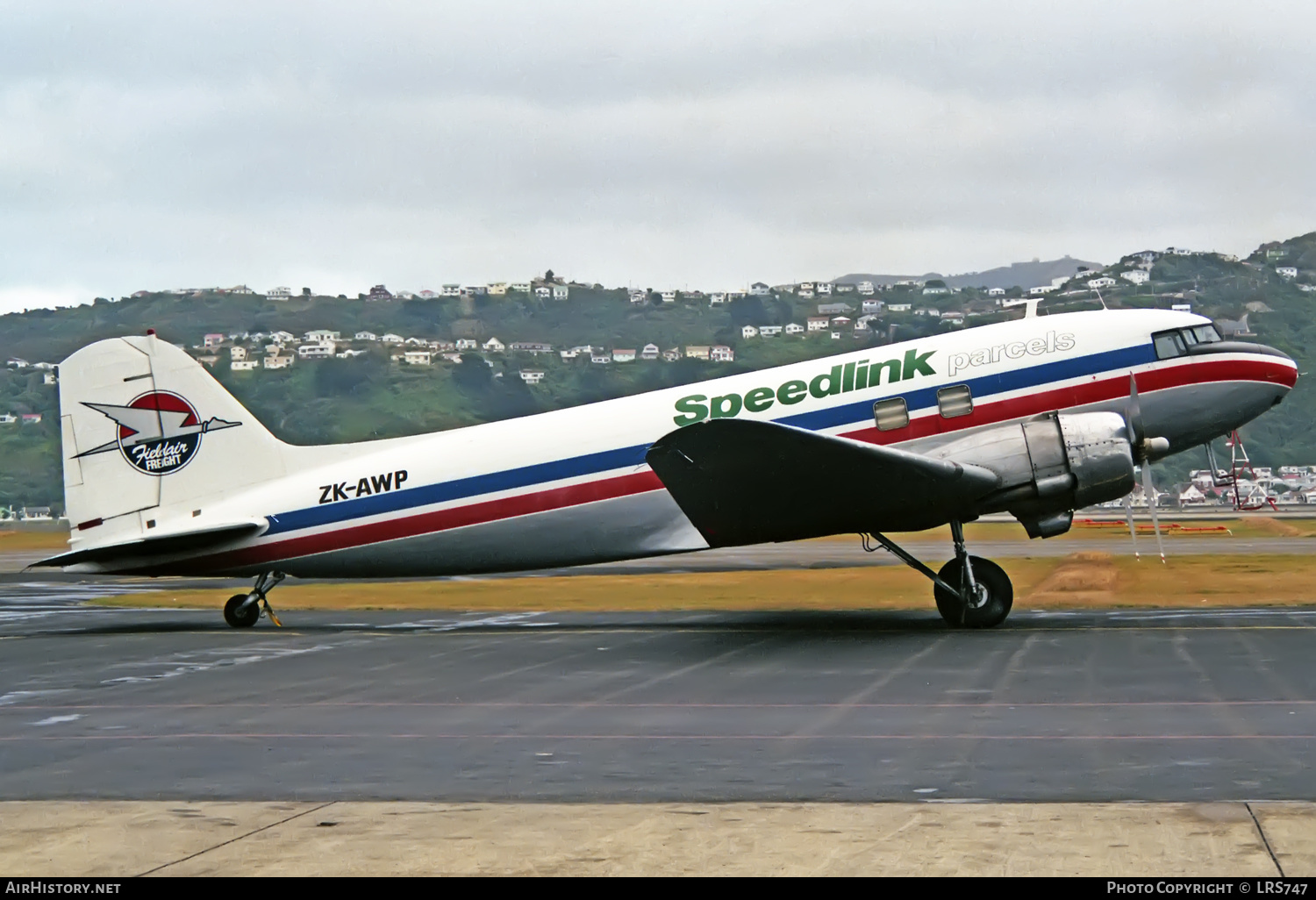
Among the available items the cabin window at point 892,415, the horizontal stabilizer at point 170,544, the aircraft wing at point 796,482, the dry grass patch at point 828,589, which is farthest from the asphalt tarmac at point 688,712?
the cabin window at point 892,415

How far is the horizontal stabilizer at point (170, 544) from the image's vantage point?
76.1ft

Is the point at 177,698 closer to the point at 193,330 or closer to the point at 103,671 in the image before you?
the point at 103,671

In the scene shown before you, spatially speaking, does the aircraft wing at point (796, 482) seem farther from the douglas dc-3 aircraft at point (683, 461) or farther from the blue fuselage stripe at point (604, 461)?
the blue fuselage stripe at point (604, 461)

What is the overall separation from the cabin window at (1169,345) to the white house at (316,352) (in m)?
64.7

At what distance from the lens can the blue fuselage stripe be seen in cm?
2067

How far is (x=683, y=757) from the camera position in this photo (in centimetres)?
1086

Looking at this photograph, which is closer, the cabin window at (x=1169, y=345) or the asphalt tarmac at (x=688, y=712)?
the asphalt tarmac at (x=688, y=712)

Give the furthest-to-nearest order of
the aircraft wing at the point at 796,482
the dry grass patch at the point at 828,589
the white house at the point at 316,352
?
the white house at the point at 316,352, the dry grass patch at the point at 828,589, the aircraft wing at the point at 796,482

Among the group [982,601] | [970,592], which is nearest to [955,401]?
[970,592]

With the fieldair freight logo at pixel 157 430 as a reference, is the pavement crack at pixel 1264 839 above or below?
below

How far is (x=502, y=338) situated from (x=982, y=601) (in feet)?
254

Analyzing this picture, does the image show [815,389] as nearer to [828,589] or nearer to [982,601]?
[982,601]

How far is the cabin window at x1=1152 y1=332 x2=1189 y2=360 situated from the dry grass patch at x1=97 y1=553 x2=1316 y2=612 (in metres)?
5.30

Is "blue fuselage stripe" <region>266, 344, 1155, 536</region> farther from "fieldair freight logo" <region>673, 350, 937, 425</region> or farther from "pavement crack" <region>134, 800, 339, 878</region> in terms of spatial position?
"pavement crack" <region>134, 800, 339, 878</region>
